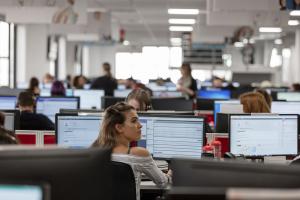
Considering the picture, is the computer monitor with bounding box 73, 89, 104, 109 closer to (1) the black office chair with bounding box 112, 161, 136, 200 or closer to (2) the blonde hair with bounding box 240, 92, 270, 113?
(2) the blonde hair with bounding box 240, 92, 270, 113

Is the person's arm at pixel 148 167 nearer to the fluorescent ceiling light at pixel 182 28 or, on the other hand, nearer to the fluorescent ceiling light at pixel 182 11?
the fluorescent ceiling light at pixel 182 11

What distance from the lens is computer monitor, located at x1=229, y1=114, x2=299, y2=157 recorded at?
6062 millimetres

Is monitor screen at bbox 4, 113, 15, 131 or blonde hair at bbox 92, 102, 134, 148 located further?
monitor screen at bbox 4, 113, 15, 131

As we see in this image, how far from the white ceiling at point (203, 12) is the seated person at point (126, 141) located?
282 inches

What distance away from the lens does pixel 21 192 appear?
1992mm

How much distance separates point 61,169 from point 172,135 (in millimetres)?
3464

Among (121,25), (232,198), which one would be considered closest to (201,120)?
(232,198)

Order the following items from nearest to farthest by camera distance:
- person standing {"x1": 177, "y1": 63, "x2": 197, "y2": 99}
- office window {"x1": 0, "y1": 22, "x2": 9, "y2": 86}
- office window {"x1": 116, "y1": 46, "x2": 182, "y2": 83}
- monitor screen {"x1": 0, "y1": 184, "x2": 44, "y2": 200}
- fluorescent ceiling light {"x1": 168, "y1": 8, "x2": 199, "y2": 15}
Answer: monitor screen {"x1": 0, "y1": 184, "x2": 44, "y2": 200} < person standing {"x1": 177, "y1": 63, "x2": 197, "y2": 99} < office window {"x1": 0, "y1": 22, "x2": 9, "y2": 86} < fluorescent ceiling light {"x1": 168, "y1": 8, "x2": 199, "y2": 15} < office window {"x1": 116, "y1": 46, "x2": 182, "y2": 83}

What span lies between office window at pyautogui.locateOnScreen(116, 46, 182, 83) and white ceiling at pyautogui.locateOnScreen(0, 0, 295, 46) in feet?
31.9

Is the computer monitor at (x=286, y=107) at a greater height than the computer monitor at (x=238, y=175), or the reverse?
the computer monitor at (x=238, y=175)

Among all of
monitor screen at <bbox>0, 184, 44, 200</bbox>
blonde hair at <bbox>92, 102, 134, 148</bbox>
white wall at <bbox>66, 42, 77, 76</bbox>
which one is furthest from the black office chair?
white wall at <bbox>66, 42, 77, 76</bbox>

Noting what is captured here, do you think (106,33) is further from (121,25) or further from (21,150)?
(21,150)

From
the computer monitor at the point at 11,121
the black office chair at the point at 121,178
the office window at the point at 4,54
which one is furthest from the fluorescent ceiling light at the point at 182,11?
the black office chair at the point at 121,178

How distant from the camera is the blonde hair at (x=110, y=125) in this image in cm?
454
